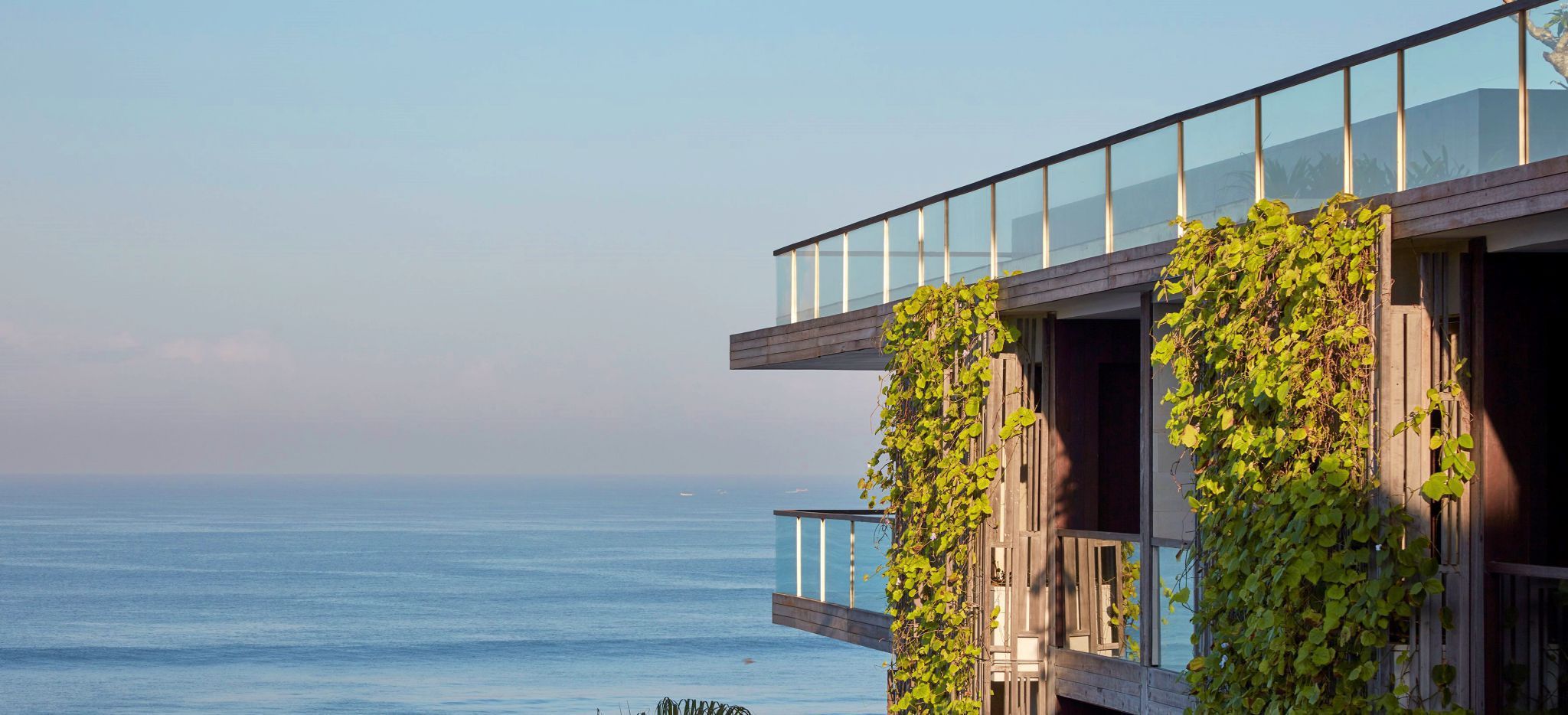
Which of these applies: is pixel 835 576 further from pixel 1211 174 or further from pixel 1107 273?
pixel 1211 174

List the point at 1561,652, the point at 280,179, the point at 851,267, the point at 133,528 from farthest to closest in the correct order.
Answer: the point at 133,528 → the point at 280,179 → the point at 851,267 → the point at 1561,652

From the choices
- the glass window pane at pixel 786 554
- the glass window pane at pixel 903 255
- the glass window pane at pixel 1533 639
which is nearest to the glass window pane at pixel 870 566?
the glass window pane at pixel 786 554

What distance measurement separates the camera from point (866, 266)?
46.3ft

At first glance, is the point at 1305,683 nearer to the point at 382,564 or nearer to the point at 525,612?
the point at 525,612

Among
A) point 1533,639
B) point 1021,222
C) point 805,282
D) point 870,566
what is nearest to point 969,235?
point 1021,222

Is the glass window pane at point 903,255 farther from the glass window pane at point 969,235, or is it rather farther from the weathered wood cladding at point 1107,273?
the glass window pane at point 969,235

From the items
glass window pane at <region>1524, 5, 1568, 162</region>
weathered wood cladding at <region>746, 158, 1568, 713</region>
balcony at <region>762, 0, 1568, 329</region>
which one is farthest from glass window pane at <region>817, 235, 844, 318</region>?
glass window pane at <region>1524, 5, 1568, 162</region>

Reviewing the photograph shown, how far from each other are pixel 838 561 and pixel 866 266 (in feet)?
9.94

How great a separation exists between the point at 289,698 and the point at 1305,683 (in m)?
59.1

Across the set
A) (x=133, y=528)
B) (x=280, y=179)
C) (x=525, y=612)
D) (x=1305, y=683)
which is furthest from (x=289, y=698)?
(x=133, y=528)

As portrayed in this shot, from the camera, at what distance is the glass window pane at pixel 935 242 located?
12.8 metres

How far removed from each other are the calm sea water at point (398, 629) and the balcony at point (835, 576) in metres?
47.2

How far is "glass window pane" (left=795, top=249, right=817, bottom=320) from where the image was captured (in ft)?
49.2

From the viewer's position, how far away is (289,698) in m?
61.9
